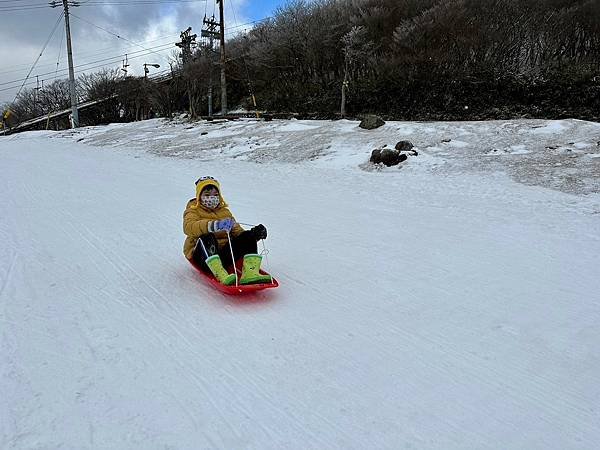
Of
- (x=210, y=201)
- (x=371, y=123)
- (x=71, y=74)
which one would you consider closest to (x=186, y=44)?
(x=71, y=74)

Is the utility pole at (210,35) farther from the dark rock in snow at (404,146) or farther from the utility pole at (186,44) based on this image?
the dark rock in snow at (404,146)

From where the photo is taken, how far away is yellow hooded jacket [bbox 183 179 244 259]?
436 centimetres

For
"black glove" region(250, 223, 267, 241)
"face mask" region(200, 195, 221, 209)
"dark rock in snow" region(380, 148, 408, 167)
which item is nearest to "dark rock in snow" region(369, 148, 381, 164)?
"dark rock in snow" region(380, 148, 408, 167)

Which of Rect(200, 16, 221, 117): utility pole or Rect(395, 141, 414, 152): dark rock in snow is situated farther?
Rect(200, 16, 221, 117): utility pole

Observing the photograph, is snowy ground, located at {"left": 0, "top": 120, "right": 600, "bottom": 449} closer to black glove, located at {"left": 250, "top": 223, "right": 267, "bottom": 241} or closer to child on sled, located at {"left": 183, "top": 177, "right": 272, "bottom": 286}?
child on sled, located at {"left": 183, "top": 177, "right": 272, "bottom": 286}

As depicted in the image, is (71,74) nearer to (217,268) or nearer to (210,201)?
(210,201)

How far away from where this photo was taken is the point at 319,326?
140 inches

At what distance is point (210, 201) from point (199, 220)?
0.25 m

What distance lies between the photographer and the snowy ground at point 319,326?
2434 mm

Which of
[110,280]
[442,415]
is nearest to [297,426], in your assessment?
[442,415]

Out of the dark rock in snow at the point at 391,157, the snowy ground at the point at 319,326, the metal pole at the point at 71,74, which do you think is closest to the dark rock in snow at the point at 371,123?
the dark rock in snow at the point at 391,157

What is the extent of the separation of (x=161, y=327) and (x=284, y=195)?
570 cm

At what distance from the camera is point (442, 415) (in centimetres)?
252

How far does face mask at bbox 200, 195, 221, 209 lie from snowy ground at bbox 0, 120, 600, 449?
2.38ft
